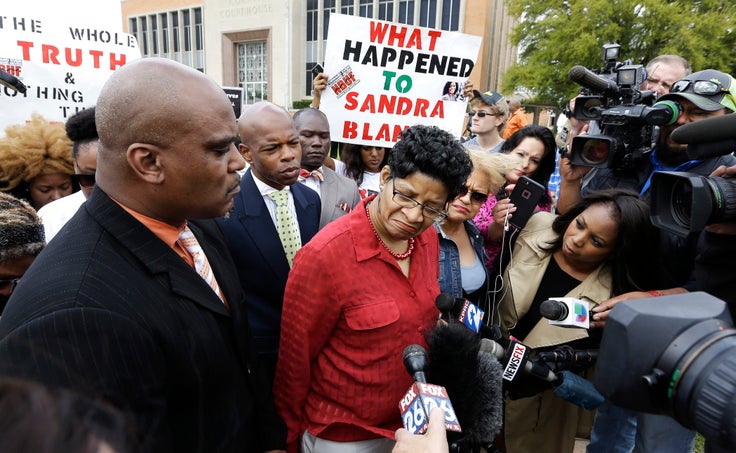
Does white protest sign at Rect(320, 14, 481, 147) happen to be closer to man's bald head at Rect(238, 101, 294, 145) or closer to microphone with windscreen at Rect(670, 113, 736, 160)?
man's bald head at Rect(238, 101, 294, 145)

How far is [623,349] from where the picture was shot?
0.86 metres

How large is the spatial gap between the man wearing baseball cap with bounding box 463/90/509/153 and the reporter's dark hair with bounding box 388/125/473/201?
98.4 inches

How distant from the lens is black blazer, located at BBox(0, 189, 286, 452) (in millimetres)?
785

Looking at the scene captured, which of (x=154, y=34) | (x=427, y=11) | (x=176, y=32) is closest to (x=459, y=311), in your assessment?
(x=427, y=11)

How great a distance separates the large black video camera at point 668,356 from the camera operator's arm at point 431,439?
1.41 feet

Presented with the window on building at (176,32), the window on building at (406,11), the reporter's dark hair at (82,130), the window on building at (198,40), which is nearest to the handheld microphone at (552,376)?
the reporter's dark hair at (82,130)

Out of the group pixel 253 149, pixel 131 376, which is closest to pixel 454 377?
pixel 131 376

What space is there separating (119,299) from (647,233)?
2.23 metres

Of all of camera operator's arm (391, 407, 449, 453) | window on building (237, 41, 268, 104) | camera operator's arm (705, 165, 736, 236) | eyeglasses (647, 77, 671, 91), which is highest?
window on building (237, 41, 268, 104)

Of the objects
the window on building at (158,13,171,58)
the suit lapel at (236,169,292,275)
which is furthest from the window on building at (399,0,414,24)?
the suit lapel at (236,169,292,275)

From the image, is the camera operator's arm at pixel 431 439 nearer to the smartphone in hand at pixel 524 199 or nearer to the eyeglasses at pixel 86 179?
the smartphone in hand at pixel 524 199

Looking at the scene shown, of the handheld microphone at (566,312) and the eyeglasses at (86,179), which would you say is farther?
the eyeglasses at (86,179)

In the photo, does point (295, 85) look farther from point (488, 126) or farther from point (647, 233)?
point (647, 233)

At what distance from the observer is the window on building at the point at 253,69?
3225cm
